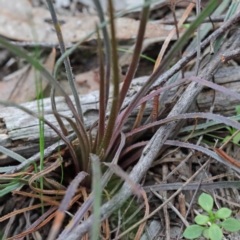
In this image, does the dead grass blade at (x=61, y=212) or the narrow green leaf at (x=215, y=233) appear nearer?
the dead grass blade at (x=61, y=212)

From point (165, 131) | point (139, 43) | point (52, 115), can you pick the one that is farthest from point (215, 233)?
point (52, 115)

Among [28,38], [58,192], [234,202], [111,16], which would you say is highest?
[111,16]

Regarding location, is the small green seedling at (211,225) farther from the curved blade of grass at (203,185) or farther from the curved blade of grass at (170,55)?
the curved blade of grass at (170,55)

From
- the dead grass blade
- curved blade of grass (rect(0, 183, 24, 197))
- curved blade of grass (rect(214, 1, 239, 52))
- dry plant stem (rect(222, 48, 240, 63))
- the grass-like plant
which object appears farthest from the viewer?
curved blade of grass (rect(214, 1, 239, 52))

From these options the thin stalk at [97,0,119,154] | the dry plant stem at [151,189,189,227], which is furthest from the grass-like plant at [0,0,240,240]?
the dry plant stem at [151,189,189,227]

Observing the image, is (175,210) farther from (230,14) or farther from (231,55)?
(230,14)

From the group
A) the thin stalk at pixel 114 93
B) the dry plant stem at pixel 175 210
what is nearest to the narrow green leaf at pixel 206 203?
the dry plant stem at pixel 175 210

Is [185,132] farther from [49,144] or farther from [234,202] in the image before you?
[49,144]

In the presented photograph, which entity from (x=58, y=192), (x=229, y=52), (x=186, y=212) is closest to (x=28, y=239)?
(x=58, y=192)

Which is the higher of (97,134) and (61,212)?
(61,212)

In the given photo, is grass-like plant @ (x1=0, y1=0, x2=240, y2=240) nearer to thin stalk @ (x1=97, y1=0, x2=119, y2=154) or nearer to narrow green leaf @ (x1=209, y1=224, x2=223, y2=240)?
thin stalk @ (x1=97, y1=0, x2=119, y2=154)

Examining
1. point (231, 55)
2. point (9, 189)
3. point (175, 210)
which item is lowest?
point (175, 210)
